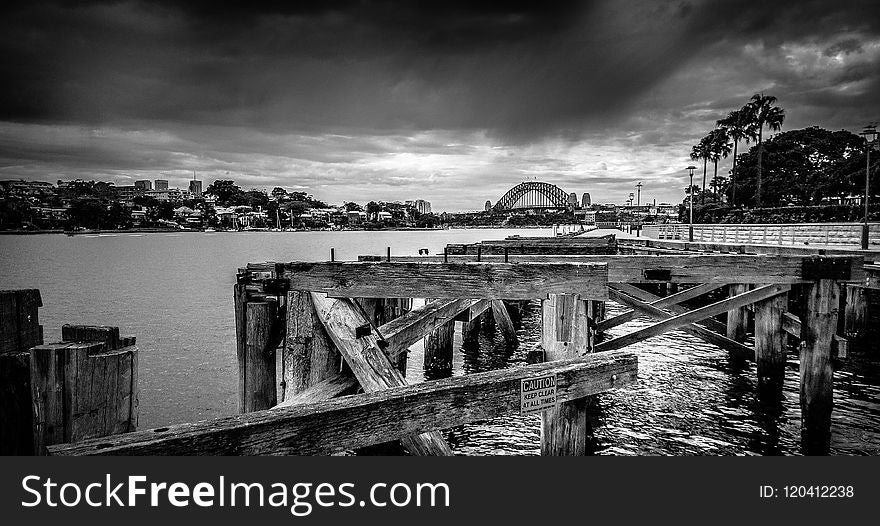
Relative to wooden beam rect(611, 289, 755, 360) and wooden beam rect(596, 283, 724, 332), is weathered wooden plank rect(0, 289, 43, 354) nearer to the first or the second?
wooden beam rect(611, 289, 755, 360)

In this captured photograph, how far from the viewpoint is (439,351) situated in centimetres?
1363

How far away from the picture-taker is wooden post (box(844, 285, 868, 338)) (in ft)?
53.3

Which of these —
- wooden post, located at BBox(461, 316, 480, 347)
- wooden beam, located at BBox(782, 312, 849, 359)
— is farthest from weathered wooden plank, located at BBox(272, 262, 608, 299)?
wooden post, located at BBox(461, 316, 480, 347)

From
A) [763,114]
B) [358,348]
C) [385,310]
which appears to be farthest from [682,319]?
[763,114]

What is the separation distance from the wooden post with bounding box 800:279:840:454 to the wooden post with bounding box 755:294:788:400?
2632mm

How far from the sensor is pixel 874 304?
72.4 ft

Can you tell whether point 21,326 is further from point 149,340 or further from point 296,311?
point 149,340

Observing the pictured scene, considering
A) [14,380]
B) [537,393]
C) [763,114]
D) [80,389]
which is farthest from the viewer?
[763,114]

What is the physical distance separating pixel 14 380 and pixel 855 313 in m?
20.0

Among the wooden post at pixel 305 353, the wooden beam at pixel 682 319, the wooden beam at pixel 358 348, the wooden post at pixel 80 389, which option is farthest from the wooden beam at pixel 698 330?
the wooden post at pixel 80 389

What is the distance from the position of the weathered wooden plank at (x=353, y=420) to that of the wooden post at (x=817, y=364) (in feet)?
23.0

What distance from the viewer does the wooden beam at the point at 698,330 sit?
9.36m

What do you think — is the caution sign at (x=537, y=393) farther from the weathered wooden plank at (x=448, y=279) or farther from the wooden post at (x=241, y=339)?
the wooden post at (x=241, y=339)

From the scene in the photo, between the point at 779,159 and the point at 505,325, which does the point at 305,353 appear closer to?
the point at 505,325
